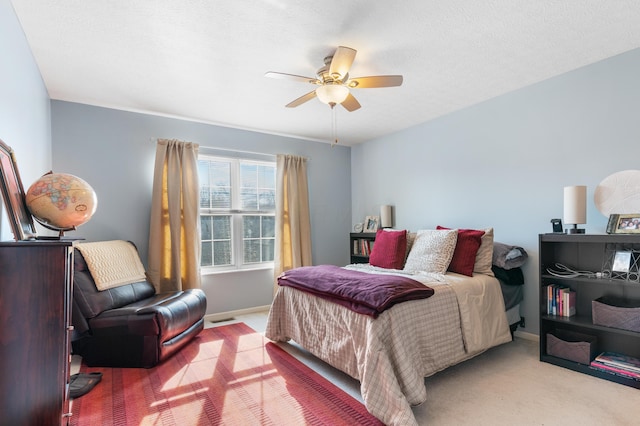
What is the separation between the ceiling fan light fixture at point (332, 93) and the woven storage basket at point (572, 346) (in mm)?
2516

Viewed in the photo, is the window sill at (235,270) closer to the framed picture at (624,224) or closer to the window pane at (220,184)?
the window pane at (220,184)

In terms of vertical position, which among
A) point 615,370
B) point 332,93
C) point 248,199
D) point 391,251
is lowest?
point 615,370

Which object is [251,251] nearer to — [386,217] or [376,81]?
[386,217]

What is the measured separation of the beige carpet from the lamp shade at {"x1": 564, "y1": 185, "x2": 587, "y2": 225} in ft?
3.76

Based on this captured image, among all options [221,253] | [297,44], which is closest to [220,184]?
[221,253]

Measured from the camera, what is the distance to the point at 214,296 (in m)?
4.10

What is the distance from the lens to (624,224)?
2.40 m

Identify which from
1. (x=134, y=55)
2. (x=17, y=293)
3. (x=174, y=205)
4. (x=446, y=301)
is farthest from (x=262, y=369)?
(x=134, y=55)

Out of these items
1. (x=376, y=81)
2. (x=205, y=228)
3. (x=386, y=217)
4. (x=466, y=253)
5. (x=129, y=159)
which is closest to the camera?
(x=376, y=81)

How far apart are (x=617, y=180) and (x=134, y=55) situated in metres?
3.79

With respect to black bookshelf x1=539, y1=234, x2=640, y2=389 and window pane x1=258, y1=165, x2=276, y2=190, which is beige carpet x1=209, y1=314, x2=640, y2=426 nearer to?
black bookshelf x1=539, y1=234, x2=640, y2=389

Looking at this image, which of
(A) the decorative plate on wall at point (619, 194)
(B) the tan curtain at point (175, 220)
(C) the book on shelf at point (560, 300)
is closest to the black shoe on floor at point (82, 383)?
(B) the tan curtain at point (175, 220)

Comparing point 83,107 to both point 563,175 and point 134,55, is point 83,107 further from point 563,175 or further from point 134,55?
point 563,175

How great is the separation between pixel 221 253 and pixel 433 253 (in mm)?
2586
